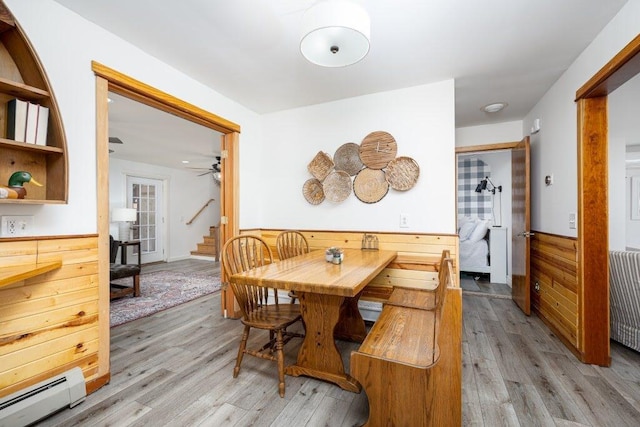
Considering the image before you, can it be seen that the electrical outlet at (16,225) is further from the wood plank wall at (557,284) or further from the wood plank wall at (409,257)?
the wood plank wall at (557,284)

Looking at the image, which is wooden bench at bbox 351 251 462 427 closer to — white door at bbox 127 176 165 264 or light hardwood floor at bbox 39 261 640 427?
light hardwood floor at bbox 39 261 640 427

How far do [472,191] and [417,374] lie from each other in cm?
538

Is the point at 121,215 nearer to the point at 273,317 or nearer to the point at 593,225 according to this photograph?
the point at 273,317

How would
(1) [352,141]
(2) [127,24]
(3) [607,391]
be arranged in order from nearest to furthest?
(3) [607,391] < (2) [127,24] < (1) [352,141]

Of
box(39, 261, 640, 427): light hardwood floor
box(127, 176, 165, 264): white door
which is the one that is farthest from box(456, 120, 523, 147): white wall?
box(127, 176, 165, 264): white door

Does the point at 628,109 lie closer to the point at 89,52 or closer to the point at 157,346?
the point at 89,52

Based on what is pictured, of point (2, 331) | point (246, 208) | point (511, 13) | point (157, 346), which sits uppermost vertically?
point (511, 13)

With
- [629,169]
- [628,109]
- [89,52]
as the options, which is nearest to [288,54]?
[89,52]

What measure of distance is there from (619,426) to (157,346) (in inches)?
120

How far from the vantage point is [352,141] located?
296 cm

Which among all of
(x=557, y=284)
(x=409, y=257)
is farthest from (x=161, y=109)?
(x=557, y=284)

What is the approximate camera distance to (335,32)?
146 cm

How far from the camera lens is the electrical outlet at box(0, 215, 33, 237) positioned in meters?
1.44

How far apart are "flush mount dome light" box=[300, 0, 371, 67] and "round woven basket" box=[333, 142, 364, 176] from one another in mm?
1309
